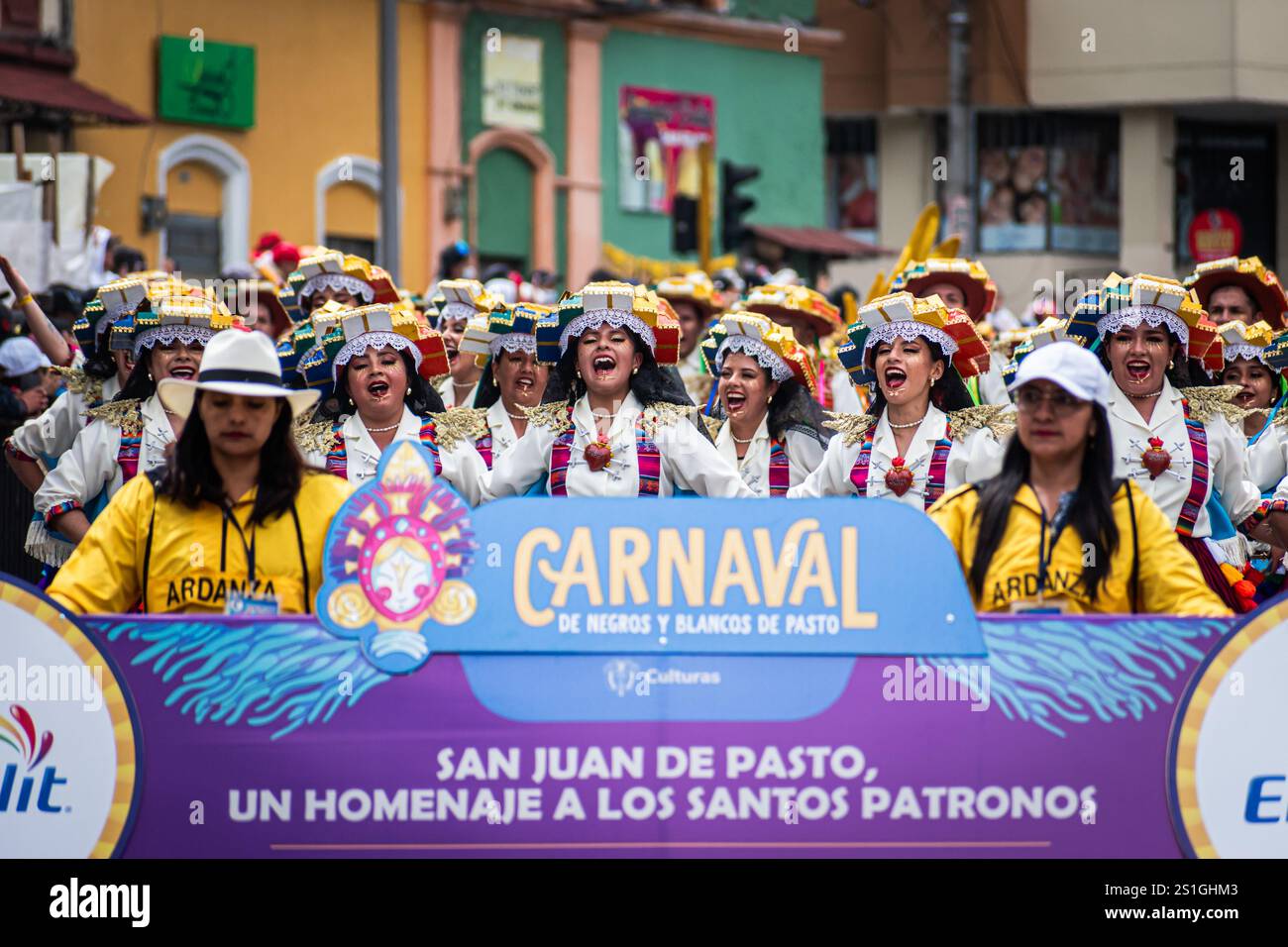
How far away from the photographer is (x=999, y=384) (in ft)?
35.5

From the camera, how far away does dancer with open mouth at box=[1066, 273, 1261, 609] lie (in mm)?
7883

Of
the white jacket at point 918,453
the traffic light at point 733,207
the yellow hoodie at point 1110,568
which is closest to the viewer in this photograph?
the yellow hoodie at point 1110,568

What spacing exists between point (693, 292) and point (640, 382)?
12.5 feet

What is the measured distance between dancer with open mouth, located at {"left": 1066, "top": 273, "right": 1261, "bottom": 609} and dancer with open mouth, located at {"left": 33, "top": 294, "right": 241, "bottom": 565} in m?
3.42

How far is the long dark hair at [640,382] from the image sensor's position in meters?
7.86

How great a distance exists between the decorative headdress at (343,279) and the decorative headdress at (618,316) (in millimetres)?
2864

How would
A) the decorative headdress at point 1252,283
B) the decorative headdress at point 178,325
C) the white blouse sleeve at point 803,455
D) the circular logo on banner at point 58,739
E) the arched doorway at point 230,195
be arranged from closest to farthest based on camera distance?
the circular logo on banner at point 58,739 → the decorative headdress at point 178,325 → the white blouse sleeve at point 803,455 → the decorative headdress at point 1252,283 → the arched doorway at point 230,195

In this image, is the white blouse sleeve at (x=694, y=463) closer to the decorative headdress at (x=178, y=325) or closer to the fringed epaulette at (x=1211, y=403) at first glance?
the fringed epaulette at (x=1211, y=403)

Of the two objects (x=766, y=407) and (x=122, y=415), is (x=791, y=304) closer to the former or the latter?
(x=766, y=407)

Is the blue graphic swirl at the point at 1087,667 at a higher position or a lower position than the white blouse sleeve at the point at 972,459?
lower

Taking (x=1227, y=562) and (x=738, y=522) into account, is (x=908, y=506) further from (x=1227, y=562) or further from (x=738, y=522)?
(x=1227, y=562)

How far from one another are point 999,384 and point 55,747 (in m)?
6.75

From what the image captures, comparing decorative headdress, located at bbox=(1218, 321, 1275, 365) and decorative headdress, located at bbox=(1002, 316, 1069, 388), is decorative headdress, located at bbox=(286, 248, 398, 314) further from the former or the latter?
decorative headdress, located at bbox=(1218, 321, 1275, 365)

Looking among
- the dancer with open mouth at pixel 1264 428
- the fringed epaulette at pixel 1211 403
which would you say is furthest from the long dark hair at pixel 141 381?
the dancer with open mouth at pixel 1264 428
